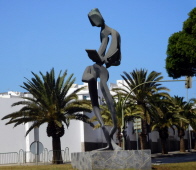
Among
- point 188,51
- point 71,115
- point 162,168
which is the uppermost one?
point 188,51

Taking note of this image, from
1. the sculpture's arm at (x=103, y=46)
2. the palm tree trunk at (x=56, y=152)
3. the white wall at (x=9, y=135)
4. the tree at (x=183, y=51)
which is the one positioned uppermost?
the tree at (x=183, y=51)

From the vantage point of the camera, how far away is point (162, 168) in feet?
59.3

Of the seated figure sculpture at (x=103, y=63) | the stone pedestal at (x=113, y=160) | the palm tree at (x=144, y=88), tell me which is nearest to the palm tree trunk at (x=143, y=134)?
the palm tree at (x=144, y=88)

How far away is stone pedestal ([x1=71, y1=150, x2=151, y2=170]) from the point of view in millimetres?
16000

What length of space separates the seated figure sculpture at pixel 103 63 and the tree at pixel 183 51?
16.2 m

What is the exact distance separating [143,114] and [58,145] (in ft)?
31.0

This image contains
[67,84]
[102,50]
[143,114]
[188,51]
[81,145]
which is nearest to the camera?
[102,50]

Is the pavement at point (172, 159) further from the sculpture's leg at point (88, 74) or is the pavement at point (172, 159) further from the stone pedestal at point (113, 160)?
the sculpture's leg at point (88, 74)

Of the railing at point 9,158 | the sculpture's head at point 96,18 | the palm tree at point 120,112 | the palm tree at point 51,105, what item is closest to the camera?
the sculpture's head at point 96,18

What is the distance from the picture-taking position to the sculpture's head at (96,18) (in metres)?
17.8

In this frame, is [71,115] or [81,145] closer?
[71,115]

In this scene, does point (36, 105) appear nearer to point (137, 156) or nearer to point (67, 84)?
point (67, 84)

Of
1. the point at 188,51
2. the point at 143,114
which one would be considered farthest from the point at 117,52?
the point at 143,114

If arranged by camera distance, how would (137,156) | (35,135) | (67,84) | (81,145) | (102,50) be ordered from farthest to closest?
(81,145) → (35,135) → (67,84) → (102,50) → (137,156)
